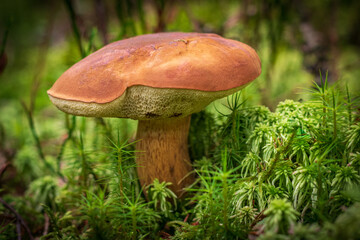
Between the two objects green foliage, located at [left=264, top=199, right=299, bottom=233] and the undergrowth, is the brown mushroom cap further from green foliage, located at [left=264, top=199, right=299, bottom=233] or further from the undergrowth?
green foliage, located at [left=264, top=199, right=299, bottom=233]

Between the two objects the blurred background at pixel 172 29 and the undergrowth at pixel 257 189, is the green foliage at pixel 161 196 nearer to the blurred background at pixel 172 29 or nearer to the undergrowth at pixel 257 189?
the undergrowth at pixel 257 189

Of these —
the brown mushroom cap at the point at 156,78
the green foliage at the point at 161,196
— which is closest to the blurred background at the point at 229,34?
the brown mushroom cap at the point at 156,78

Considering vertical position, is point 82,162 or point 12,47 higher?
point 12,47

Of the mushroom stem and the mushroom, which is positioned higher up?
the mushroom

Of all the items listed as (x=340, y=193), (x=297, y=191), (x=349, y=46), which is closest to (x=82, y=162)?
(x=297, y=191)

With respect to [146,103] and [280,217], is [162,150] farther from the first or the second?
[280,217]

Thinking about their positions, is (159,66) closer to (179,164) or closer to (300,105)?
(179,164)

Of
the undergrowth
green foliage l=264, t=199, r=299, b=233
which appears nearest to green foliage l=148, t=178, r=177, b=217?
the undergrowth
